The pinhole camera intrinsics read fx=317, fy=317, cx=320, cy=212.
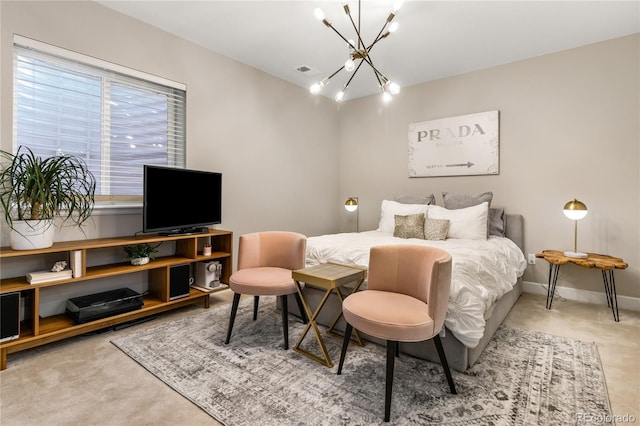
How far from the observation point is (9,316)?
202 centimetres

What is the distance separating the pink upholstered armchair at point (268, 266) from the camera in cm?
231

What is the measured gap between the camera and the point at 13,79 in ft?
7.72

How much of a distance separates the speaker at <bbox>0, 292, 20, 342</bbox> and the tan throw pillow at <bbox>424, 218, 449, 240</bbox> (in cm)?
344

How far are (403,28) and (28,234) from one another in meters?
3.50

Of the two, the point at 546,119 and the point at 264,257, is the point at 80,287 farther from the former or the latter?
the point at 546,119

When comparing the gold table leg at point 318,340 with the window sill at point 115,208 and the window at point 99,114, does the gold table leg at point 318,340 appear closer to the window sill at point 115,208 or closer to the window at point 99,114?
the window sill at point 115,208

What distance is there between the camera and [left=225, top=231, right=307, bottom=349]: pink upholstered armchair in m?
2.31

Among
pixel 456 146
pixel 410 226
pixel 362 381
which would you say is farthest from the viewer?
pixel 456 146

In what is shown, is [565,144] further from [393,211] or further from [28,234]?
[28,234]

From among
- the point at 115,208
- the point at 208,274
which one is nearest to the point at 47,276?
the point at 115,208

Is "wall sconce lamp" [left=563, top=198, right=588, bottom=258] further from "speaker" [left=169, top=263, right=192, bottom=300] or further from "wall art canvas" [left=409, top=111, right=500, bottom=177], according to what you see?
"speaker" [left=169, top=263, right=192, bottom=300]

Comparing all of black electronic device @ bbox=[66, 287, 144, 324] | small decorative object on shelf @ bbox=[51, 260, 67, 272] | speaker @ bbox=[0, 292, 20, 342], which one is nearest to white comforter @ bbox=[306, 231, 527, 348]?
black electronic device @ bbox=[66, 287, 144, 324]

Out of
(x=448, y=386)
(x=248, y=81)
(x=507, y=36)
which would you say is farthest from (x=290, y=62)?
(x=448, y=386)

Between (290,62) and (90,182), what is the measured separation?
2528mm
